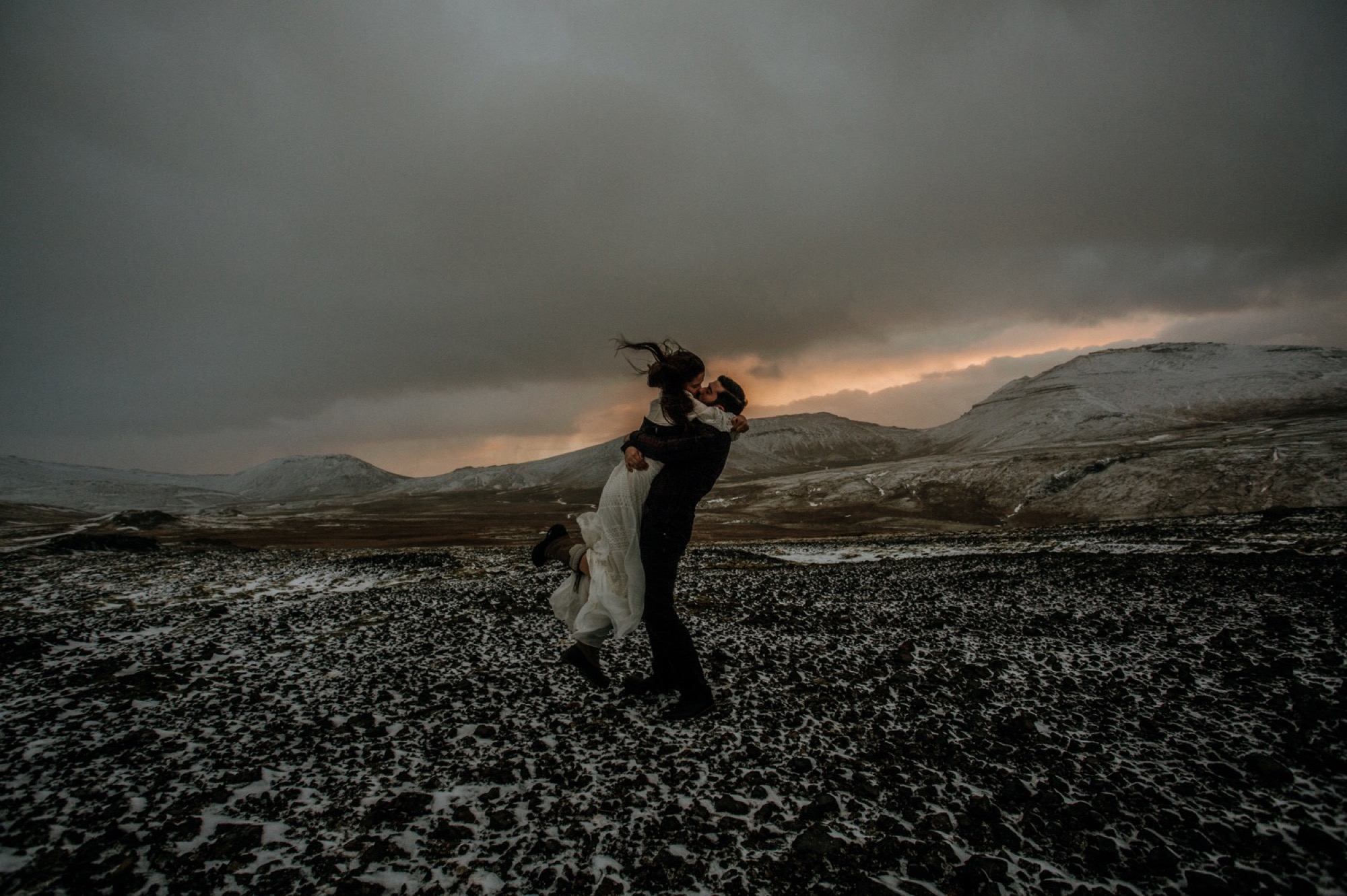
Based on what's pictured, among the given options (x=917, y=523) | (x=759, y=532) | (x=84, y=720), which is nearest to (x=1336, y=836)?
(x=84, y=720)

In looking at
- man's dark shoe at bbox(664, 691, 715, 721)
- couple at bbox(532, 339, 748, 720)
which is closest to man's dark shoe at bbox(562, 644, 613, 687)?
couple at bbox(532, 339, 748, 720)

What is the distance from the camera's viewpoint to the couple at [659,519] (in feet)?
21.3

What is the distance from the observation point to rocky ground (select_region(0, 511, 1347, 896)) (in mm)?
4348

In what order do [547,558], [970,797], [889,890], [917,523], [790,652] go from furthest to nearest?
[917,523] → [790,652] → [547,558] → [970,797] → [889,890]

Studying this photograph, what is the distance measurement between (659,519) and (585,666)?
7.05 ft

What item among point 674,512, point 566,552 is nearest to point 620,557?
point 674,512

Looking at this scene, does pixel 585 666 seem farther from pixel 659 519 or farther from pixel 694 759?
pixel 659 519

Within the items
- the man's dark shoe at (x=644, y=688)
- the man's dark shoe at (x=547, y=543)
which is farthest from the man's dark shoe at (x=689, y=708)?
the man's dark shoe at (x=547, y=543)

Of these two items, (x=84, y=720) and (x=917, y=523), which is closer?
(x=84, y=720)

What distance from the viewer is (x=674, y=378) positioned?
21.2ft

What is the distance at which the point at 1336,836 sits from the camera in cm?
460

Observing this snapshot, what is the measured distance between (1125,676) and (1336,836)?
451cm

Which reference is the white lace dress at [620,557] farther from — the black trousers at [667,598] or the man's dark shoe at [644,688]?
the man's dark shoe at [644,688]

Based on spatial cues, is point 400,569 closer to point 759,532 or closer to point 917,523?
point 759,532
